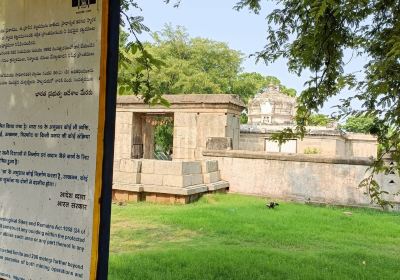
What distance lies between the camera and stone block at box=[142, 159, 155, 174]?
1149 centimetres

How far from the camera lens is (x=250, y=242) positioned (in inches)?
277

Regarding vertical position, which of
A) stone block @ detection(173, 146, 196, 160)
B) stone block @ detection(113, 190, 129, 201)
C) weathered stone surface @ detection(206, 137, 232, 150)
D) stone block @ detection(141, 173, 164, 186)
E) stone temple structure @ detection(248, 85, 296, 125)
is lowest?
stone block @ detection(113, 190, 129, 201)

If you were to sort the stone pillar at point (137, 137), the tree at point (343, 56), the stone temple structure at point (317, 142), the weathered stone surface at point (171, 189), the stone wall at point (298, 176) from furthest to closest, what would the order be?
the stone temple structure at point (317, 142), the stone pillar at point (137, 137), the stone wall at point (298, 176), the weathered stone surface at point (171, 189), the tree at point (343, 56)

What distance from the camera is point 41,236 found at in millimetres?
1764

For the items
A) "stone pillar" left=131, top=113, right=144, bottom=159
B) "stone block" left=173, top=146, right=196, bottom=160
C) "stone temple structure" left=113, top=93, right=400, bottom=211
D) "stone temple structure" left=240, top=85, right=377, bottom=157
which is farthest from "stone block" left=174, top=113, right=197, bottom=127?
"stone temple structure" left=240, top=85, right=377, bottom=157

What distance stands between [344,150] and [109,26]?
19.0 metres

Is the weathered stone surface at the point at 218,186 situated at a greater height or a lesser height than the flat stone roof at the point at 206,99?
lesser

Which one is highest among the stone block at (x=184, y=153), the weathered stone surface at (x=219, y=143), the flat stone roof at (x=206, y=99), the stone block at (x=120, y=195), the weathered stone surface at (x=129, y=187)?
the flat stone roof at (x=206, y=99)

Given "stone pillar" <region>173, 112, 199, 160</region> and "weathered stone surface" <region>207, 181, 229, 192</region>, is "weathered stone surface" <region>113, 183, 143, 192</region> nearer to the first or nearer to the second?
"weathered stone surface" <region>207, 181, 229, 192</region>

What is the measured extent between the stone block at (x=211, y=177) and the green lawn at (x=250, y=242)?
950 millimetres

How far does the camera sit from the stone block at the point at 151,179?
11.3 meters

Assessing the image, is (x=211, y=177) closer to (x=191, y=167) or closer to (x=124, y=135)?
(x=191, y=167)

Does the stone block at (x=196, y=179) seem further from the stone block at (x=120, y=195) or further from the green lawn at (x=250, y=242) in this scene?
Result: the stone block at (x=120, y=195)

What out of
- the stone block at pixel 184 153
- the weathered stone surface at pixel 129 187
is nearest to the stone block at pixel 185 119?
the stone block at pixel 184 153
